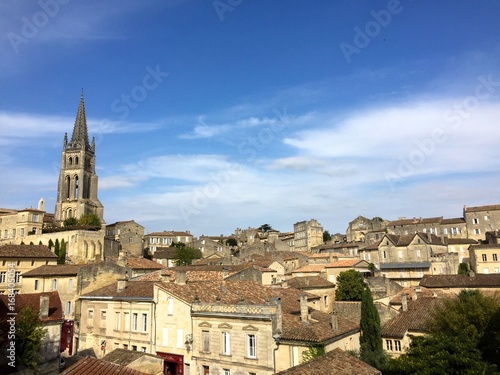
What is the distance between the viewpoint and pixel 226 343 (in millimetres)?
25812

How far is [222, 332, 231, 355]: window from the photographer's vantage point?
2559 centimetres

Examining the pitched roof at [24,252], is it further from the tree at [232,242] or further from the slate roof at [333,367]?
the tree at [232,242]

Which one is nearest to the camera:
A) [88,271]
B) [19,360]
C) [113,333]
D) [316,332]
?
[19,360]

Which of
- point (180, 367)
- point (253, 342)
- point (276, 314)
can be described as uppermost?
point (276, 314)

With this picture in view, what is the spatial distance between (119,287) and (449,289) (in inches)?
1375

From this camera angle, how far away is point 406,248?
69250 millimetres

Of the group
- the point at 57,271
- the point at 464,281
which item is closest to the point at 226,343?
the point at 57,271

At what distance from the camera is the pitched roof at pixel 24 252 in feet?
167

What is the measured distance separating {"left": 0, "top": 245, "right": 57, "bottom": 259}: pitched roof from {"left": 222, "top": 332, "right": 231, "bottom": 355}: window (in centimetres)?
3696

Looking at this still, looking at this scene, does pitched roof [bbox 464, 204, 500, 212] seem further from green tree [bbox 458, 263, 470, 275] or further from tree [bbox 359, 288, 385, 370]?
tree [bbox 359, 288, 385, 370]

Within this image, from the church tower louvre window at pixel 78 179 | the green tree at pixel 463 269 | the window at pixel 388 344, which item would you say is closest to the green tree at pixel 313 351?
the window at pixel 388 344

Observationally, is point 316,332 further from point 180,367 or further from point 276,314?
point 180,367

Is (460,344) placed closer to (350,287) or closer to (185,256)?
(350,287)

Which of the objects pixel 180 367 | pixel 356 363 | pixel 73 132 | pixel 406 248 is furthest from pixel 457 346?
pixel 73 132
